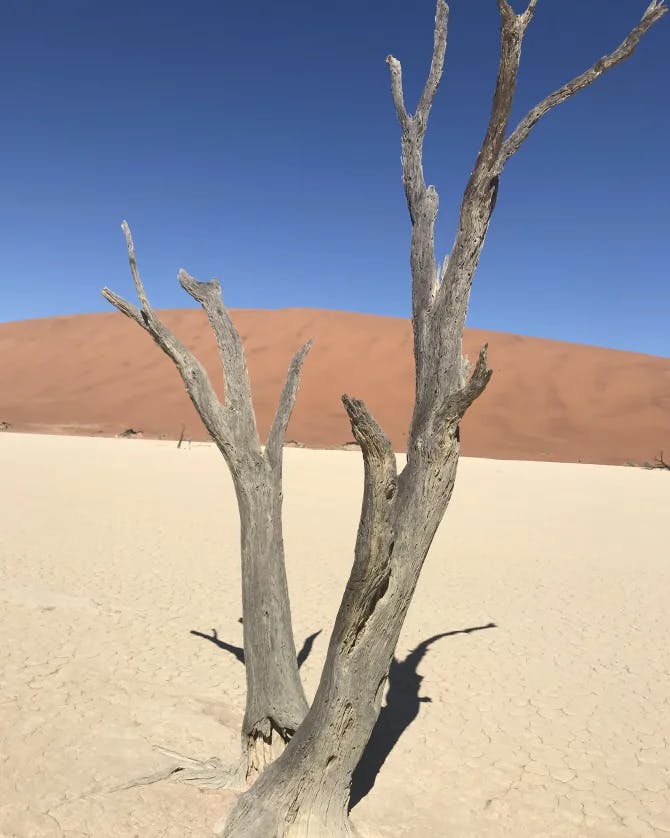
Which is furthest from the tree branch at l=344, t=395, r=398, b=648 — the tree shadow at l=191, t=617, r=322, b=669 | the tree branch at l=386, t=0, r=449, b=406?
the tree shadow at l=191, t=617, r=322, b=669

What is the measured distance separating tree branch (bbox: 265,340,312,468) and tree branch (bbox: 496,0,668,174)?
140 cm

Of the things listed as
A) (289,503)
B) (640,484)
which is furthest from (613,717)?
(640,484)

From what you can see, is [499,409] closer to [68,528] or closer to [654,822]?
[68,528]

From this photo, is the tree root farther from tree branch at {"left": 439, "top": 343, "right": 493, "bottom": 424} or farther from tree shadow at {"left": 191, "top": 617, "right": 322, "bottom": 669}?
tree branch at {"left": 439, "top": 343, "right": 493, "bottom": 424}

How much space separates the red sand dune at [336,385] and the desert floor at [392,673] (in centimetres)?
1983

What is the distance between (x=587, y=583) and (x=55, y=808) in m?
6.72

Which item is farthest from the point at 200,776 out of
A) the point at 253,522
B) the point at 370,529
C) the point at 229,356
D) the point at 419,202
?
the point at 419,202

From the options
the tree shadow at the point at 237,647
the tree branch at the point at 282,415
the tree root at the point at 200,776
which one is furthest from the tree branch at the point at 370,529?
the tree shadow at the point at 237,647

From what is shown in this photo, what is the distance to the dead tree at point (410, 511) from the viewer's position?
276cm

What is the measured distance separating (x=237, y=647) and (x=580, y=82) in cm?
485

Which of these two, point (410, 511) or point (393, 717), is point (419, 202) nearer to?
point (410, 511)

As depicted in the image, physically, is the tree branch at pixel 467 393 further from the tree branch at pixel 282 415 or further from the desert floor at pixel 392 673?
the desert floor at pixel 392 673

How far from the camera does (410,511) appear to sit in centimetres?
292

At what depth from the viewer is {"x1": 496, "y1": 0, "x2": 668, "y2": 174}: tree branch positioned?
268cm
